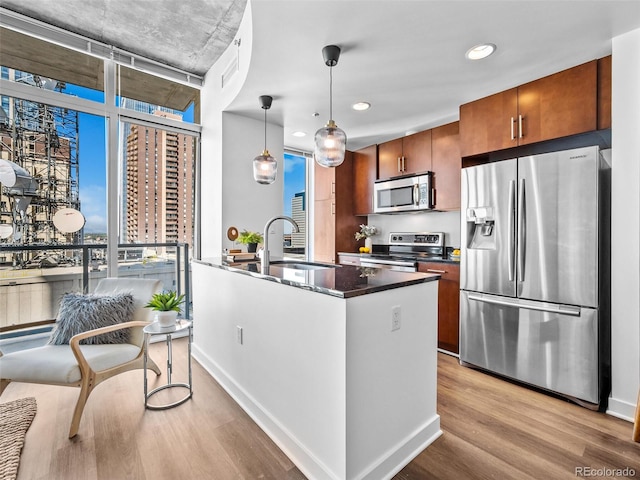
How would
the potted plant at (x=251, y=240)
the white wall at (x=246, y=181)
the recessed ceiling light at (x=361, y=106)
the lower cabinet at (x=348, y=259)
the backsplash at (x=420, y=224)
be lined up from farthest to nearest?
1. the lower cabinet at (x=348, y=259)
2. the backsplash at (x=420, y=224)
3. the white wall at (x=246, y=181)
4. the recessed ceiling light at (x=361, y=106)
5. the potted plant at (x=251, y=240)

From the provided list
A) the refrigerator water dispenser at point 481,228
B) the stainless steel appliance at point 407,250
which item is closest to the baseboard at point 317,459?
the refrigerator water dispenser at point 481,228

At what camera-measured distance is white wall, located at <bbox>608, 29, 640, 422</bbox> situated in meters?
2.02

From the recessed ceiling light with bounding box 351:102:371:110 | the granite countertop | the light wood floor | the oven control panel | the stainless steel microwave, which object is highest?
the recessed ceiling light with bounding box 351:102:371:110

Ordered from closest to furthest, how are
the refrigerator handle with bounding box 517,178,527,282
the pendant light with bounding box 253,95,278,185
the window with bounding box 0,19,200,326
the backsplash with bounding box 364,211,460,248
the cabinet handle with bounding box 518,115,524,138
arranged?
the refrigerator handle with bounding box 517,178,527,282 → the cabinet handle with bounding box 518,115,524,138 → the window with bounding box 0,19,200,326 → the pendant light with bounding box 253,95,278,185 → the backsplash with bounding box 364,211,460,248

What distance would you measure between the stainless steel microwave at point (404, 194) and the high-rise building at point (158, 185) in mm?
2400

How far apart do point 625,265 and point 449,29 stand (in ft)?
6.24

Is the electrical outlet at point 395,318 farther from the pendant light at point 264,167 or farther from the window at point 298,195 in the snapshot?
the window at point 298,195

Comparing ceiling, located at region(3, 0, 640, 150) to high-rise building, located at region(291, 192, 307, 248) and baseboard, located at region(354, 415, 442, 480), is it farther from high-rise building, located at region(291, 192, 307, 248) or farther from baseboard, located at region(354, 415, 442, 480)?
baseboard, located at region(354, 415, 442, 480)

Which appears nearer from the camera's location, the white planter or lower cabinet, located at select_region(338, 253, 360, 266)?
the white planter

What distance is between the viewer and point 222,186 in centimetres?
345

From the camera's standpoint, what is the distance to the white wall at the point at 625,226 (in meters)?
2.02

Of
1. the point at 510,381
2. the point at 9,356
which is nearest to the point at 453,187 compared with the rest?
the point at 510,381

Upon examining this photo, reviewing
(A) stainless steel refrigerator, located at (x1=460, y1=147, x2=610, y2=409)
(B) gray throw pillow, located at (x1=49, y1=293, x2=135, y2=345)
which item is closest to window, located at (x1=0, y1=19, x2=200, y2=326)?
(B) gray throw pillow, located at (x1=49, y1=293, x2=135, y2=345)

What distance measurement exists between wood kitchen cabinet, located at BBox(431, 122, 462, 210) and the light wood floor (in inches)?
77.0
